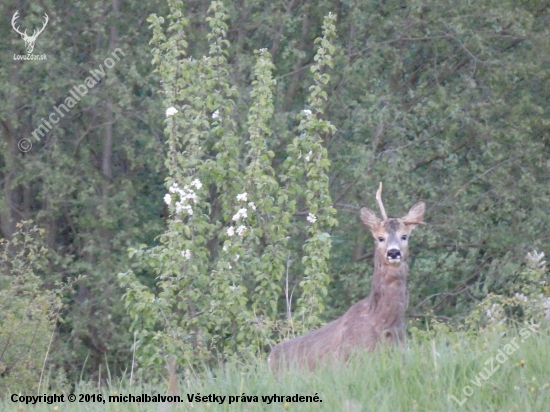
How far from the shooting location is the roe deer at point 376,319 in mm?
6664

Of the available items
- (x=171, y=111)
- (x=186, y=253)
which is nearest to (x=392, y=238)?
(x=186, y=253)

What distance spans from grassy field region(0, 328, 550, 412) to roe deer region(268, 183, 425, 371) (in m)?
0.83

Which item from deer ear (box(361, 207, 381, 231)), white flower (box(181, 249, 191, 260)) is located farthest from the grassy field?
white flower (box(181, 249, 191, 260))

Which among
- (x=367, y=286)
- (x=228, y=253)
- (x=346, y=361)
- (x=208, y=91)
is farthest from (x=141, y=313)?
(x=367, y=286)

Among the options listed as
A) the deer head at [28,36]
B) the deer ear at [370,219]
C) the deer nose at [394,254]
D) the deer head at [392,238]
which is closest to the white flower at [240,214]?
the deer ear at [370,219]

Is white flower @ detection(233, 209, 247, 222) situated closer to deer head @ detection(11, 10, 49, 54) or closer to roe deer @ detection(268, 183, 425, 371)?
roe deer @ detection(268, 183, 425, 371)

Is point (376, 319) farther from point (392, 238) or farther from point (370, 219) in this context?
point (370, 219)

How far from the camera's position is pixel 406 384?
507 centimetres

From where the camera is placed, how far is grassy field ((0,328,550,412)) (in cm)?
484

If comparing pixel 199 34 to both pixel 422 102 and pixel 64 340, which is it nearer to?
pixel 422 102

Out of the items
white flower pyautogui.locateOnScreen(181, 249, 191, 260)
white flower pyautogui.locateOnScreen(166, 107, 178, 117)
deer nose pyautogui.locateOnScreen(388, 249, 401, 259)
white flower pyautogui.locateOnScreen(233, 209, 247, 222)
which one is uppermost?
white flower pyautogui.locateOnScreen(166, 107, 178, 117)

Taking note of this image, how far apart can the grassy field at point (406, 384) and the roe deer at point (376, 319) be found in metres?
0.83

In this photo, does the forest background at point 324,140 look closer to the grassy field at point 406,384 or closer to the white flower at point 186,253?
the white flower at point 186,253

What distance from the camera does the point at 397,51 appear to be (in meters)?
16.9
